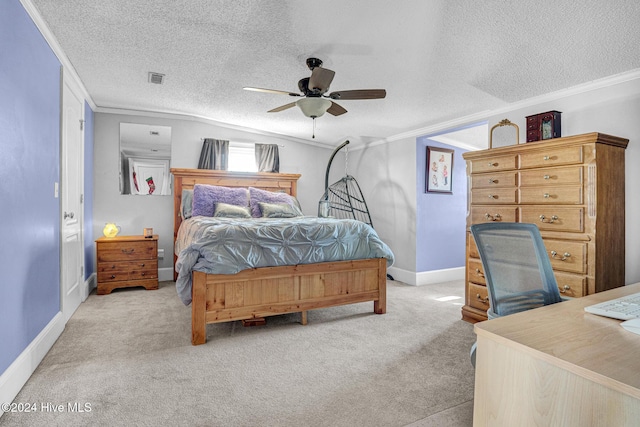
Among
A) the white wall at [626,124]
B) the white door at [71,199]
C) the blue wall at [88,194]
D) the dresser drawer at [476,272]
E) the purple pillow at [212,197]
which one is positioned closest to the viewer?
the white wall at [626,124]

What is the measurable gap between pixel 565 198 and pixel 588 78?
1078mm

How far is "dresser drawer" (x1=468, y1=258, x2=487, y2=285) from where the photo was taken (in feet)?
9.97

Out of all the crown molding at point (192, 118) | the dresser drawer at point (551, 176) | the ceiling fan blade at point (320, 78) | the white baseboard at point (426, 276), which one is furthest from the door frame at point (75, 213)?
the white baseboard at point (426, 276)

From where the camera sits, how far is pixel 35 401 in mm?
1824

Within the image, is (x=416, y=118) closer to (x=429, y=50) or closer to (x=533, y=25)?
(x=429, y=50)

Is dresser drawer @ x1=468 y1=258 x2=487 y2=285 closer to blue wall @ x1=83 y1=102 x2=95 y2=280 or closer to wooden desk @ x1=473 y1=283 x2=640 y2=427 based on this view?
wooden desk @ x1=473 y1=283 x2=640 y2=427

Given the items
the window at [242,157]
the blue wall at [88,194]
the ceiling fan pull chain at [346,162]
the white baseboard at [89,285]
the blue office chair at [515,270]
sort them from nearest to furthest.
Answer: the blue office chair at [515,270] < the white baseboard at [89,285] < the blue wall at [88,194] < the window at [242,157] < the ceiling fan pull chain at [346,162]

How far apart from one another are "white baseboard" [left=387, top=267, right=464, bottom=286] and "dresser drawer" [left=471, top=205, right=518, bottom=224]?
70.1 inches

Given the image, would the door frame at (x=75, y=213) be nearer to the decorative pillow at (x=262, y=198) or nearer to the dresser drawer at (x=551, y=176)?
the decorative pillow at (x=262, y=198)

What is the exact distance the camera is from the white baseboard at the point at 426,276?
473cm

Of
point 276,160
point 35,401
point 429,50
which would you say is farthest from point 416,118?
point 35,401

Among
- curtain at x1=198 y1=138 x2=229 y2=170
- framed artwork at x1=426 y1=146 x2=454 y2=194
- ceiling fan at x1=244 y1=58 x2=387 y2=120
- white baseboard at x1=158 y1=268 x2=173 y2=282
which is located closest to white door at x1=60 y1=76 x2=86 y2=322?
white baseboard at x1=158 y1=268 x2=173 y2=282

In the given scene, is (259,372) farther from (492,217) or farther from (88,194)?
(88,194)

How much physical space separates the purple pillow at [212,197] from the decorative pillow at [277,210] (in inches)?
12.6
